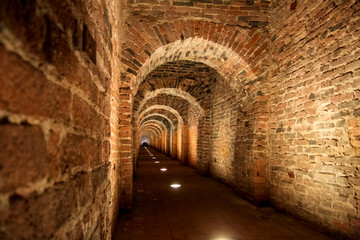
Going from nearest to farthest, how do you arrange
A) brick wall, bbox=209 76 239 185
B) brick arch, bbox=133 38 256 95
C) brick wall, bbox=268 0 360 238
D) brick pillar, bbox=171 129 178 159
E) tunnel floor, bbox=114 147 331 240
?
brick wall, bbox=268 0 360 238
tunnel floor, bbox=114 147 331 240
brick arch, bbox=133 38 256 95
brick wall, bbox=209 76 239 185
brick pillar, bbox=171 129 178 159

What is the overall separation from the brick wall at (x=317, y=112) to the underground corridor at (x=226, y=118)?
0.7 inches

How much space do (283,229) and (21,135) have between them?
362cm

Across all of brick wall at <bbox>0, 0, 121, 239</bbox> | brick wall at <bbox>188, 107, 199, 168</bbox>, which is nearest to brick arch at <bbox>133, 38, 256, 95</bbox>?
brick wall at <bbox>0, 0, 121, 239</bbox>

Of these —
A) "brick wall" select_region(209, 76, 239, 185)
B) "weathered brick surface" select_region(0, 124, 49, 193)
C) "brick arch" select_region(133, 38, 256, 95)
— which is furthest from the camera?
"brick wall" select_region(209, 76, 239, 185)

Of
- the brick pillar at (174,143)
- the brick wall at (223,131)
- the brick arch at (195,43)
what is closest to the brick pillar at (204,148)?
the brick wall at (223,131)

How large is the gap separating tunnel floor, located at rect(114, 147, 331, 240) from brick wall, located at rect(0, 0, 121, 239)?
2.25 meters

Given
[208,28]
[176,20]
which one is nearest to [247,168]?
[208,28]

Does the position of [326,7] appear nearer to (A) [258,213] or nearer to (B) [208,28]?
(B) [208,28]

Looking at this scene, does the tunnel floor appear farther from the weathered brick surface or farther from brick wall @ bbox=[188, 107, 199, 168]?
brick wall @ bbox=[188, 107, 199, 168]

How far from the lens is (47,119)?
0.73 m

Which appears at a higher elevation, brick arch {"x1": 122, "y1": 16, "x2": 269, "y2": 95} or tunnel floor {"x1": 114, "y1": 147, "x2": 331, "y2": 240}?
brick arch {"x1": 122, "y1": 16, "x2": 269, "y2": 95}

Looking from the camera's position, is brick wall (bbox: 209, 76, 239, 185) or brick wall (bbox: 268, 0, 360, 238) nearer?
brick wall (bbox: 268, 0, 360, 238)

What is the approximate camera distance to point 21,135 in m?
0.59

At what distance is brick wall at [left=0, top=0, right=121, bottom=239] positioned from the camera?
54cm
